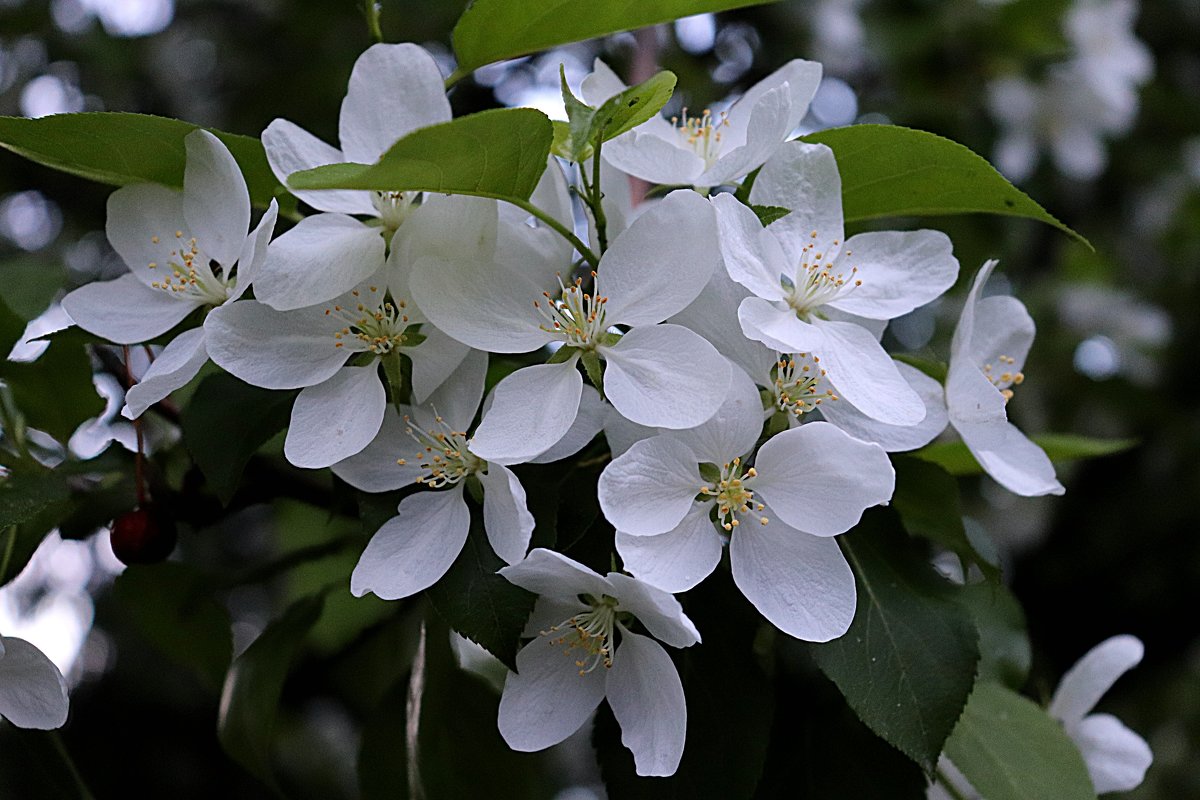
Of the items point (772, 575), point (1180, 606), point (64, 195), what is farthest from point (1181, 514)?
point (64, 195)

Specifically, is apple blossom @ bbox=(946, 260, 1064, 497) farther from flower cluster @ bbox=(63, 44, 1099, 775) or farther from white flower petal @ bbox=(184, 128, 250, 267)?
white flower petal @ bbox=(184, 128, 250, 267)

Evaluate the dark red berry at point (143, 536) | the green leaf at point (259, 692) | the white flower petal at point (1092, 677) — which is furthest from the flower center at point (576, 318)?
the white flower petal at point (1092, 677)

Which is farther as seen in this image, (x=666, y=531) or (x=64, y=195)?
(x=64, y=195)

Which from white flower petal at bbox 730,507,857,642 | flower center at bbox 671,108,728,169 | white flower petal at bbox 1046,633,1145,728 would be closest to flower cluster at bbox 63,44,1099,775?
white flower petal at bbox 730,507,857,642

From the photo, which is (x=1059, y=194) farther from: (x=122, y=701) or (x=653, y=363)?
(x=122, y=701)

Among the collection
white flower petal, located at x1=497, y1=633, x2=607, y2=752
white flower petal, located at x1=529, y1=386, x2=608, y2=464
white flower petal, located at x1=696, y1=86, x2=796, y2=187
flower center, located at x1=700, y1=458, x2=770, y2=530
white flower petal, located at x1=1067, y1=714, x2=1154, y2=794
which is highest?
white flower petal, located at x1=696, y1=86, x2=796, y2=187

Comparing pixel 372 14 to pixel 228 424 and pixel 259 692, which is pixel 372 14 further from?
pixel 259 692

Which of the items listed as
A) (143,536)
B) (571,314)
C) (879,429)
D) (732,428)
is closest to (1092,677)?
(879,429)
